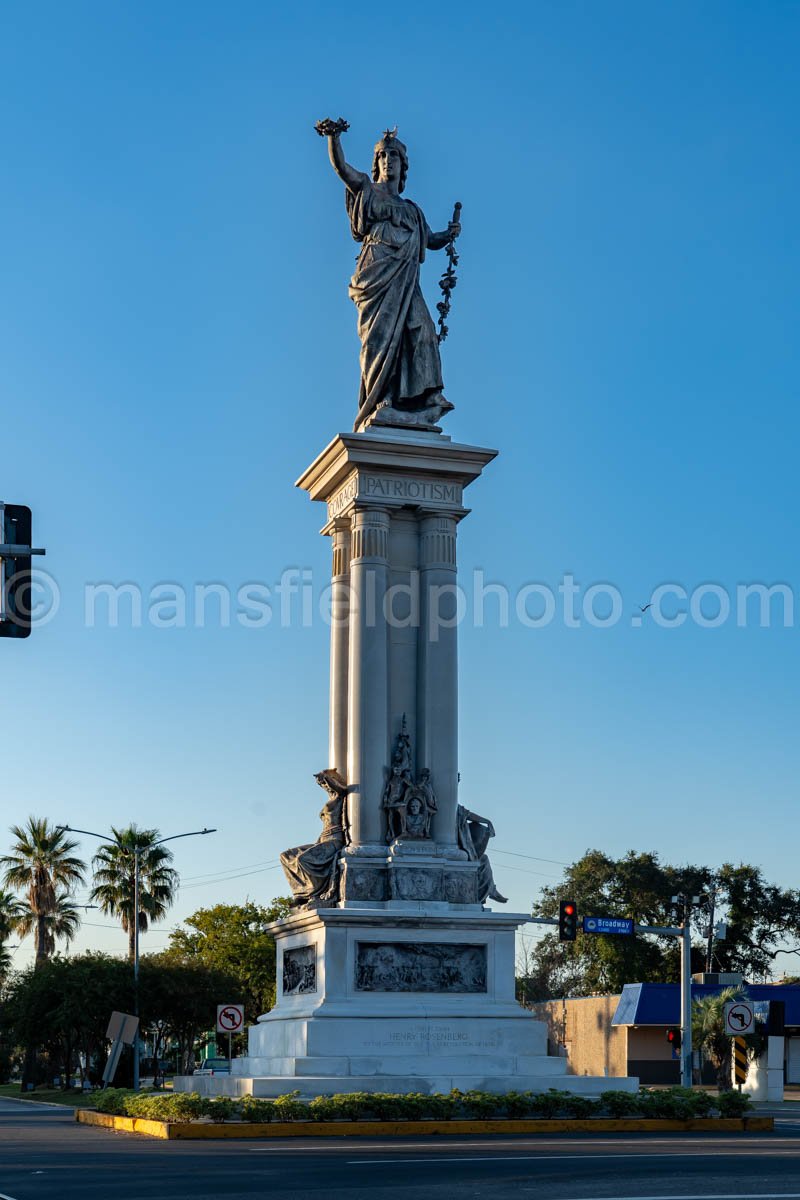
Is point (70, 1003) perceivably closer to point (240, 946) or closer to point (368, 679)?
point (240, 946)

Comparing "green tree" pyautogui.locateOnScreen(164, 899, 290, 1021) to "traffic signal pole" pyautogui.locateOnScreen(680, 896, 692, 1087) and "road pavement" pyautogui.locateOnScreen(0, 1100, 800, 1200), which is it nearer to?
"traffic signal pole" pyautogui.locateOnScreen(680, 896, 692, 1087)

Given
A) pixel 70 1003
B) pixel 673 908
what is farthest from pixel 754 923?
pixel 70 1003

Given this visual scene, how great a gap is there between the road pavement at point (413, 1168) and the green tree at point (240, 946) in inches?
2265

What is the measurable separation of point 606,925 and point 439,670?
18.0m

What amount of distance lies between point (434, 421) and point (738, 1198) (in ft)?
66.8

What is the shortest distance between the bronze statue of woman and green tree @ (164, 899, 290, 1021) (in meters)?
51.1

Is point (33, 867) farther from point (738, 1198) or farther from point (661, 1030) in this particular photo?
point (738, 1198)

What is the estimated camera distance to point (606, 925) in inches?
1794

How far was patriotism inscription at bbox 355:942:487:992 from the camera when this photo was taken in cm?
2769

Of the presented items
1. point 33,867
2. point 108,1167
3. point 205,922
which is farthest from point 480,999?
point 205,922

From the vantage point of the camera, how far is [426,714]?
98.9 feet

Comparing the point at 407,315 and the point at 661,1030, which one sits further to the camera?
the point at 661,1030

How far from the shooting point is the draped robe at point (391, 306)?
32.4 meters

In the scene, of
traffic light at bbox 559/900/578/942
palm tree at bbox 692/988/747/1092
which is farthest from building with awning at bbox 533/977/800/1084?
traffic light at bbox 559/900/578/942
